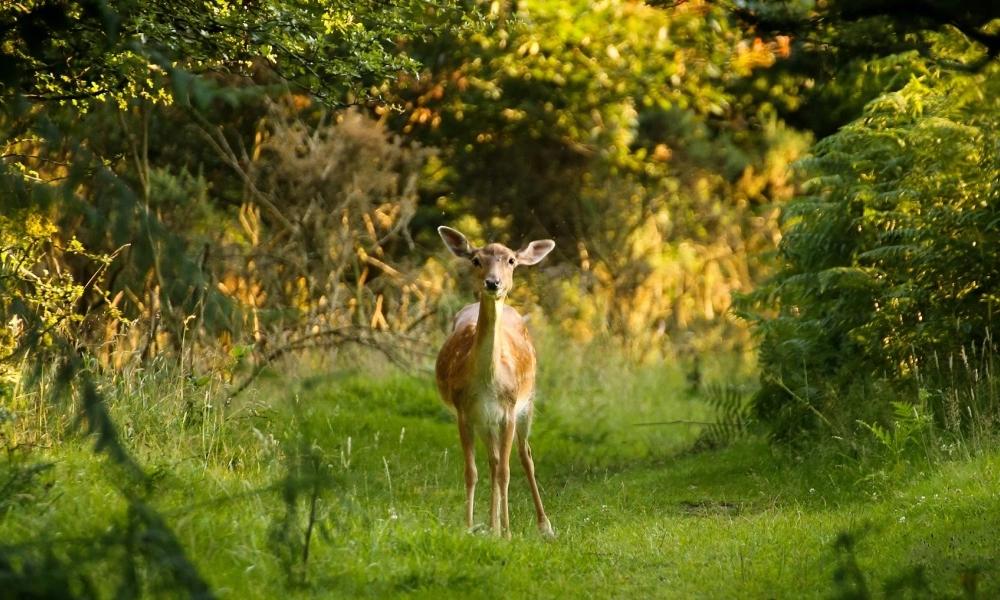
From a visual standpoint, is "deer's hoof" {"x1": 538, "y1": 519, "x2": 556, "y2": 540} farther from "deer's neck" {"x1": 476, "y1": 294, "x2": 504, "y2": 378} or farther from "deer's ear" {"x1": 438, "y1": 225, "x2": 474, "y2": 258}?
"deer's ear" {"x1": 438, "y1": 225, "x2": 474, "y2": 258}

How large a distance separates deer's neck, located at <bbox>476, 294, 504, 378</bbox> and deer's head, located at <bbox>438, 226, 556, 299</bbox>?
0.36 feet

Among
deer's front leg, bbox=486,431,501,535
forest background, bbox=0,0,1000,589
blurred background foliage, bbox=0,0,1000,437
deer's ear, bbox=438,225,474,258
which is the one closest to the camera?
forest background, bbox=0,0,1000,589

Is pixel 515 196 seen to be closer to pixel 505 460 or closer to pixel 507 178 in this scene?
pixel 507 178

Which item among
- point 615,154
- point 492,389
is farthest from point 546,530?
point 615,154

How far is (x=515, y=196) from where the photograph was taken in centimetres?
2334

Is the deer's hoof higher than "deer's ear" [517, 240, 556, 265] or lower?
lower

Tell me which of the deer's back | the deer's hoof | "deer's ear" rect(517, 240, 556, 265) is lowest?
the deer's hoof

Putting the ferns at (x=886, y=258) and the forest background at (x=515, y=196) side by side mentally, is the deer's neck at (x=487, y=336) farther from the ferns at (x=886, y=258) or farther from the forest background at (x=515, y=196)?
the ferns at (x=886, y=258)

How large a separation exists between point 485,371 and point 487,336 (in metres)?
0.24

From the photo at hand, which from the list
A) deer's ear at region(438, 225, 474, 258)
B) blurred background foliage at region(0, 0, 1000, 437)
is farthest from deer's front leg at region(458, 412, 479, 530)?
blurred background foliage at region(0, 0, 1000, 437)

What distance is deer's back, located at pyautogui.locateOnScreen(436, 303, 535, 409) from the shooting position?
9.73 m

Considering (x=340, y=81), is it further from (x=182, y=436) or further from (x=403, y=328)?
(x=403, y=328)

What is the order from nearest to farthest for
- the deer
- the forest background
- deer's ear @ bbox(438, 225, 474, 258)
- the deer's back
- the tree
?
the forest background, the deer, the deer's back, deer's ear @ bbox(438, 225, 474, 258), the tree

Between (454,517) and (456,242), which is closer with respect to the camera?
(454,517)
